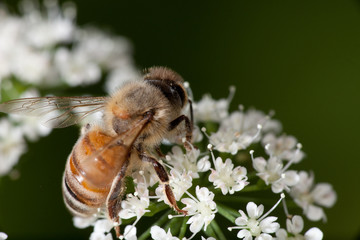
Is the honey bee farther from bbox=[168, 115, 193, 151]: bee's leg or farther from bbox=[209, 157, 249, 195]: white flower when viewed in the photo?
bbox=[209, 157, 249, 195]: white flower

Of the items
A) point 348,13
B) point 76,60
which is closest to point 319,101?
point 348,13

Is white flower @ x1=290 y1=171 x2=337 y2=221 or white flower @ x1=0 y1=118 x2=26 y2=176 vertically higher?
white flower @ x1=290 y1=171 x2=337 y2=221

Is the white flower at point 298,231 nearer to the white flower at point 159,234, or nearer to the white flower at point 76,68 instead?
the white flower at point 159,234

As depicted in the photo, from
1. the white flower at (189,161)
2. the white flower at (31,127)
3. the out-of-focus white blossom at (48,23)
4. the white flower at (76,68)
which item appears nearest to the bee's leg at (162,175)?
the white flower at (189,161)

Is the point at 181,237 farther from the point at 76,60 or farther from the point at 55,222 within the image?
the point at 76,60

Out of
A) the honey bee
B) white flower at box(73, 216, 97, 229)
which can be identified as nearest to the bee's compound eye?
the honey bee
